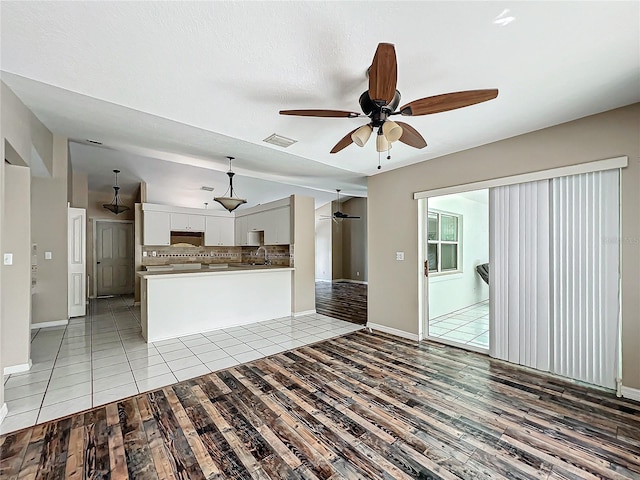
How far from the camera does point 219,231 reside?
7.73 metres

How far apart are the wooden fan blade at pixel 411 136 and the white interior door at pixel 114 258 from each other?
8395 millimetres

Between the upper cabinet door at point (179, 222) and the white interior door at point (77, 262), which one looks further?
the upper cabinet door at point (179, 222)

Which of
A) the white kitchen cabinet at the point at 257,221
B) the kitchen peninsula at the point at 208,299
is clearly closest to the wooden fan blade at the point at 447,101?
the kitchen peninsula at the point at 208,299

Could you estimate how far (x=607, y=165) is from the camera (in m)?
2.50

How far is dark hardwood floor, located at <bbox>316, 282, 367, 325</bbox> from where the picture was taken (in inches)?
213

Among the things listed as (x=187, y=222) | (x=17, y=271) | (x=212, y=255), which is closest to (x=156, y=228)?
(x=187, y=222)

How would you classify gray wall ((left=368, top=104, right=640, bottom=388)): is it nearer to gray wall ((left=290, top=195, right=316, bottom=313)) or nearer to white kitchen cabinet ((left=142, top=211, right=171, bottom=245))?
gray wall ((left=290, top=195, right=316, bottom=313))

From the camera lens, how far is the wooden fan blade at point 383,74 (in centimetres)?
145

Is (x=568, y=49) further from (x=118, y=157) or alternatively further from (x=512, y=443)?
(x=118, y=157)

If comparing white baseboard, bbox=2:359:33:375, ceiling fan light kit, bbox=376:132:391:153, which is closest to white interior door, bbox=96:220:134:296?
white baseboard, bbox=2:359:33:375

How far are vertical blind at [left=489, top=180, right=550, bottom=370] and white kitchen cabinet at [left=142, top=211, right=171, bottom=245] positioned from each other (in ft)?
22.2

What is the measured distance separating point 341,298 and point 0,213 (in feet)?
20.6

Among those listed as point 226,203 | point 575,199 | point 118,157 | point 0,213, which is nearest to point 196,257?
point 118,157

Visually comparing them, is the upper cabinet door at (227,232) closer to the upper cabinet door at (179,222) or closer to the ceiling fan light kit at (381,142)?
the upper cabinet door at (179,222)
